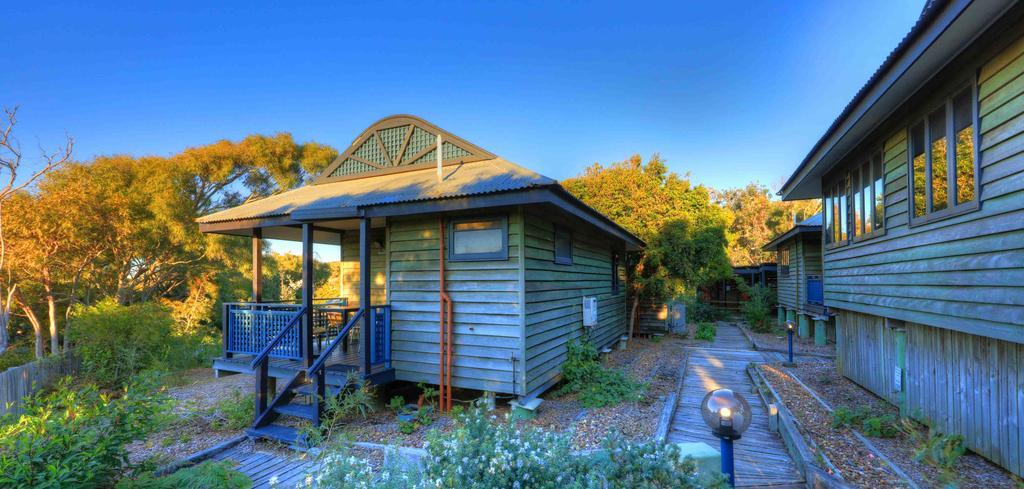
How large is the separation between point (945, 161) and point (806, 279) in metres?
12.0

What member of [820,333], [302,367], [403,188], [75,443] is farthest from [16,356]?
[820,333]

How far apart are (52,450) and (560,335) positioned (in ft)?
20.6

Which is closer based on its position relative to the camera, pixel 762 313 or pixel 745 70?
pixel 745 70

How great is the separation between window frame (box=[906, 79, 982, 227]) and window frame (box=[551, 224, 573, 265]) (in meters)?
4.78

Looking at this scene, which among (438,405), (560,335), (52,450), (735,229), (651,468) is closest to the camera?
(651,468)

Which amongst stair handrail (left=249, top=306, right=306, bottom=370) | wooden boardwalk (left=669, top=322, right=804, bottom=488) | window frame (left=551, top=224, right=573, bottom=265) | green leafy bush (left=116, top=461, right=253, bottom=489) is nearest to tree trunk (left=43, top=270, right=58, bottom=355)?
stair handrail (left=249, top=306, right=306, bottom=370)

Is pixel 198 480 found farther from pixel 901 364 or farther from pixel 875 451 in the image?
pixel 901 364

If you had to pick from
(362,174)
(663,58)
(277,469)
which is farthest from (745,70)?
(277,469)

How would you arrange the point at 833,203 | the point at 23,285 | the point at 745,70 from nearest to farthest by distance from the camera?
the point at 833,203
the point at 23,285
the point at 745,70

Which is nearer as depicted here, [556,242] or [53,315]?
[556,242]

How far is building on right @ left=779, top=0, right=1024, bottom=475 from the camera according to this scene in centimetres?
329

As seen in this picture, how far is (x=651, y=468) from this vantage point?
2.48 meters

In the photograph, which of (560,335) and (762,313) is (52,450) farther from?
(762,313)

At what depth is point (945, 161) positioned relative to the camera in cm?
429
